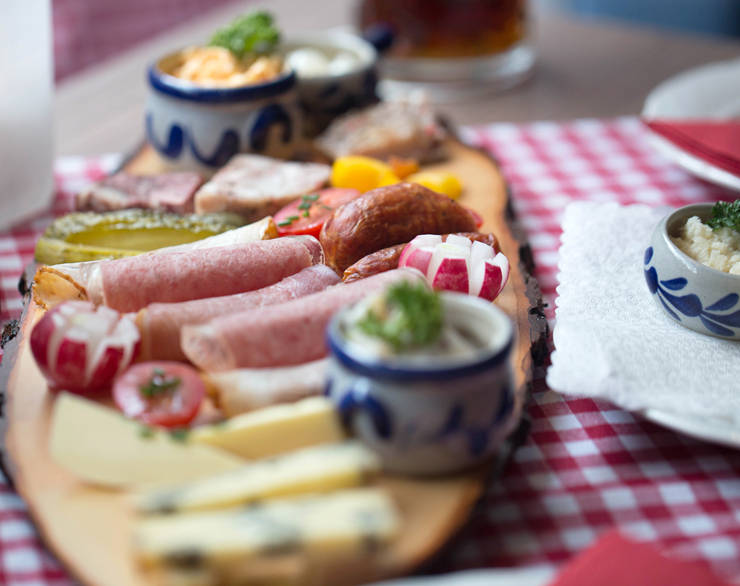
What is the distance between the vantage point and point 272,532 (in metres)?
0.91

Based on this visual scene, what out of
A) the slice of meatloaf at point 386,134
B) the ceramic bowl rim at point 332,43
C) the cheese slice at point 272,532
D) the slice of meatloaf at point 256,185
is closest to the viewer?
the cheese slice at point 272,532

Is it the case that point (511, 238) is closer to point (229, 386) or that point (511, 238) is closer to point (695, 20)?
point (229, 386)

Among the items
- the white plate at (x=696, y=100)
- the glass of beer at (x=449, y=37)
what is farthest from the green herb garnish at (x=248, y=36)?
the white plate at (x=696, y=100)

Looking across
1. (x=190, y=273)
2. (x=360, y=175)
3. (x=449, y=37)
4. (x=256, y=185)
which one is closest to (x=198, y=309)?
(x=190, y=273)

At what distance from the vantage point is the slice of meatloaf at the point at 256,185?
1847mm

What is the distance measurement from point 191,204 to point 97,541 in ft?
3.44

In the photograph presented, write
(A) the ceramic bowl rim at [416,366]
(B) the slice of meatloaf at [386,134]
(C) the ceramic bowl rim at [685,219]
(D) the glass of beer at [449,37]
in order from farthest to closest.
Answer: (D) the glass of beer at [449,37] < (B) the slice of meatloaf at [386,134] < (C) the ceramic bowl rim at [685,219] < (A) the ceramic bowl rim at [416,366]

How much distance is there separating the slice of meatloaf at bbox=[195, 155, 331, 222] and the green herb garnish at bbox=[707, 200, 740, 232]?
36.3 inches

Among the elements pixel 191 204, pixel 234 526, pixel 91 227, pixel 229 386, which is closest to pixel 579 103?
pixel 191 204

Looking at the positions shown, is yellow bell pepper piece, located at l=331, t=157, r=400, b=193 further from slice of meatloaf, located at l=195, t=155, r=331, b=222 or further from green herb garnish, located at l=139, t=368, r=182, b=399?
green herb garnish, located at l=139, t=368, r=182, b=399

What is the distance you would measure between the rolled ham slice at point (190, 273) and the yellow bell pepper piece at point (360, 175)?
0.45m

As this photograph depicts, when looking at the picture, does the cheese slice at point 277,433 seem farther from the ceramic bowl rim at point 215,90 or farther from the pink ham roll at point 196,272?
the ceramic bowl rim at point 215,90

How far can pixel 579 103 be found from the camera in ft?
9.80

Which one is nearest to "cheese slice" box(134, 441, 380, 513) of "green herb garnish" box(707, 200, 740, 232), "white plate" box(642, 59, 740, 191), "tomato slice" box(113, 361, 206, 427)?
"tomato slice" box(113, 361, 206, 427)
